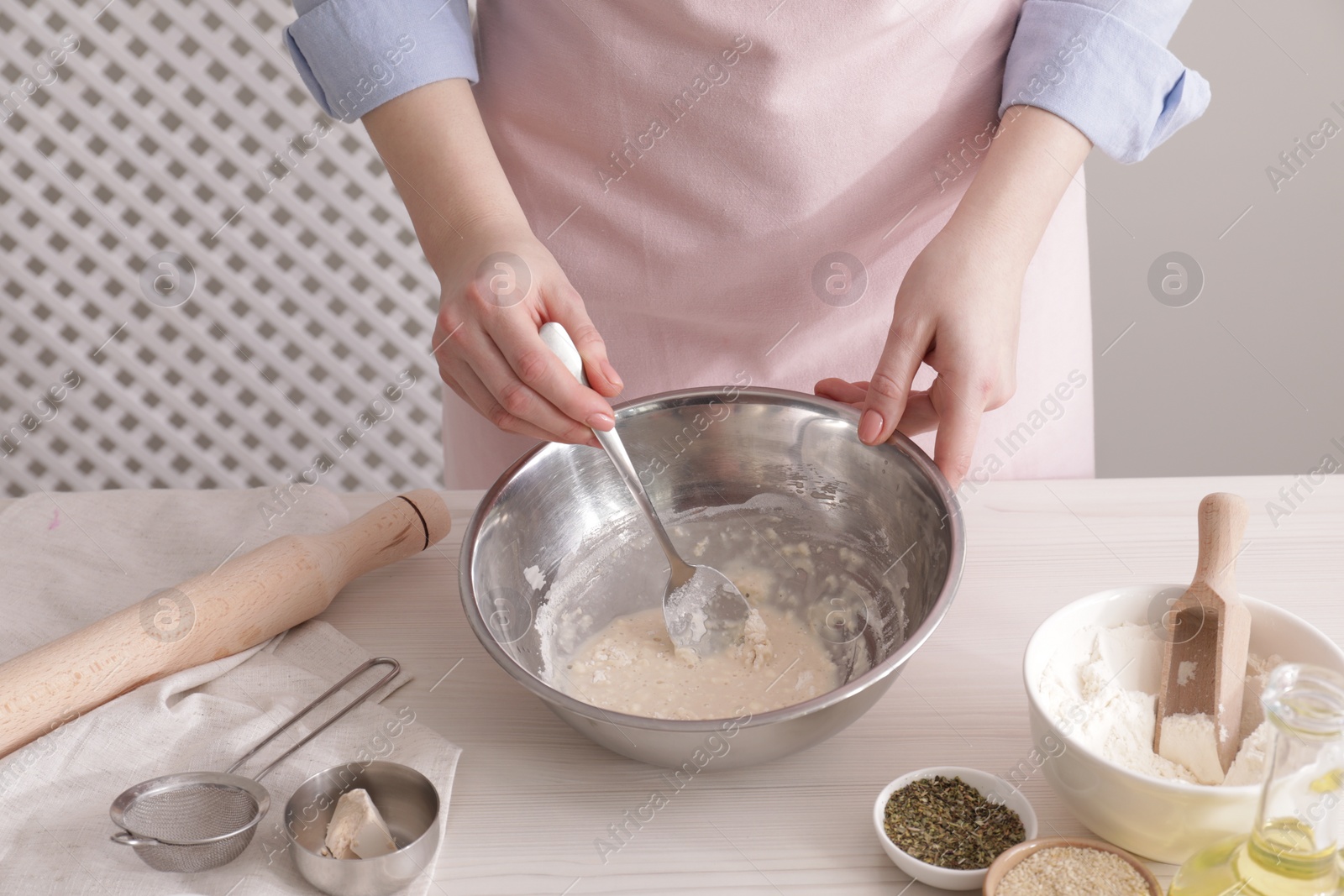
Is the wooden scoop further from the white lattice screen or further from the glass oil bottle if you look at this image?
the white lattice screen

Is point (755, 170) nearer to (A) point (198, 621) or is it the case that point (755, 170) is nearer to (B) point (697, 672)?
(B) point (697, 672)

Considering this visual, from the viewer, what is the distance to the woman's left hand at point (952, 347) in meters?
0.77

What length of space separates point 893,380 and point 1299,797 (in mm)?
360

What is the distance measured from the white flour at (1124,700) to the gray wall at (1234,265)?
1350 mm

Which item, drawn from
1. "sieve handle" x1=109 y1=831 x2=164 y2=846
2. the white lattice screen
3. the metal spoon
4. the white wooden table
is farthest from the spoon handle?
the white lattice screen

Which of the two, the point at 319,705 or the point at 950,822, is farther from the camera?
the point at 319,705

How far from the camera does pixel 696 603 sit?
2.71 feet

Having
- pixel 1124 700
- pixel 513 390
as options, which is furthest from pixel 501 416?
pixel 1124 700

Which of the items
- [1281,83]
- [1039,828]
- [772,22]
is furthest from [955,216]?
[1281,83]

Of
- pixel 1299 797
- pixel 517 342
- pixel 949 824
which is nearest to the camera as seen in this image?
pixel 1299 797

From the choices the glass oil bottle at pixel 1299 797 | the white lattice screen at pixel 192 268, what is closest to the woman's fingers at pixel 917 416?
the glass oil bottle at pixel 1299 797

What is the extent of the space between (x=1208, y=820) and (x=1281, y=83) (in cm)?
157

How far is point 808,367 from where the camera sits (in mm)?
1021

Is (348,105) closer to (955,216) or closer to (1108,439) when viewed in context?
(955,216)
